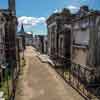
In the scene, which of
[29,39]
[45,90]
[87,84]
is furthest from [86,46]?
[29,39]

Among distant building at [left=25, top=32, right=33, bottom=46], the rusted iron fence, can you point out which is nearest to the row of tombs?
the rusted iron fence

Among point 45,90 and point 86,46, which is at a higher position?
point 86,46

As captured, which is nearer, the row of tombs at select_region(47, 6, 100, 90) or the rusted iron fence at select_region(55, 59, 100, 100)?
the rusted iron fence at select_region(55, 59, 100, 100)

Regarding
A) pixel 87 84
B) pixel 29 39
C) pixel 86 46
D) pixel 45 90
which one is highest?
pixel 86 46

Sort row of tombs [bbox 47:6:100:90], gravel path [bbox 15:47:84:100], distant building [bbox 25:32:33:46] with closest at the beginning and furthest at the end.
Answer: gravel path [bbox 15:47:84:100]
row of tombs [bbox 47:6:100:90]
distant building [bbox 25:32:33:46]

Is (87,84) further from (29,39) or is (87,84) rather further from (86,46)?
(29,39)

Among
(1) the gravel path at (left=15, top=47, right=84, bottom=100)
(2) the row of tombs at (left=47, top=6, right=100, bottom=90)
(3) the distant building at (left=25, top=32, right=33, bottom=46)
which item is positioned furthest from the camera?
(3) the distant building at (left=25, top=32, right=33, bottom=46)

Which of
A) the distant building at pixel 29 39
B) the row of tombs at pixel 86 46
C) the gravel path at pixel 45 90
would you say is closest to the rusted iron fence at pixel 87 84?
the row of tombs at pixel 86 46

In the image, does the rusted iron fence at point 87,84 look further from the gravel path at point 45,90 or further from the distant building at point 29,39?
the distant building at point 29,39

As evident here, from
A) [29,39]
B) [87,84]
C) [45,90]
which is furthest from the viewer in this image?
[29,39]

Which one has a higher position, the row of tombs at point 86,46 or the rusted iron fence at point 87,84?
the row of tombs at point 86,46

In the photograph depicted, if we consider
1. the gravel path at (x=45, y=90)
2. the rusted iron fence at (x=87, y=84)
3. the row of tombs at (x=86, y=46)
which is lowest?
the gravel path at (x=45, y=90)

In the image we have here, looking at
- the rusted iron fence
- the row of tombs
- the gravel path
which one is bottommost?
the gravel path

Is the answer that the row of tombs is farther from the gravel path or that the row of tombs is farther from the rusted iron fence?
the gravel path
